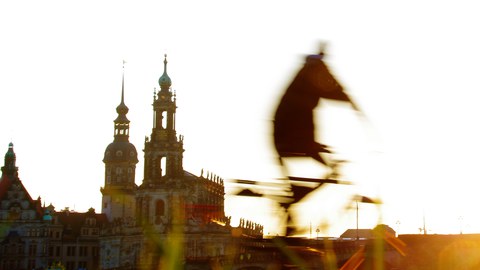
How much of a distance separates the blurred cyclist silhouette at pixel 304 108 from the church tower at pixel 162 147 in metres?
71.9

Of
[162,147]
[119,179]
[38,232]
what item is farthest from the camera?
[119,179]

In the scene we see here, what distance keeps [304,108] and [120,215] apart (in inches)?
3631

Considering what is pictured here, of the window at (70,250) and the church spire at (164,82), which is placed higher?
the church spire at (164,82)

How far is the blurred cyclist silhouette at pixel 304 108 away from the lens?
4.07 m

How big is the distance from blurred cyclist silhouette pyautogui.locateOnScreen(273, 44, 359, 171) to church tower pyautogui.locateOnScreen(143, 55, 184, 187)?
236 ft

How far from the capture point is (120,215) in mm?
94500

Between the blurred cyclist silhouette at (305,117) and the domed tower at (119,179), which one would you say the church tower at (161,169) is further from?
the blurred cyclist silhouette at (305,117)

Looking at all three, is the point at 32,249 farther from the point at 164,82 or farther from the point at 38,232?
the point at 164,82

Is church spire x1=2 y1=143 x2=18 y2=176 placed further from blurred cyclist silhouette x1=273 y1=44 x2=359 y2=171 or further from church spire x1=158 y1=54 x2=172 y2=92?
blurred cyclist silhouette x1=273 y1=44 x2=359 y2=171

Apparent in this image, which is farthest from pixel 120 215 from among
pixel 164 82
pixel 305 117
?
pixel 305 117

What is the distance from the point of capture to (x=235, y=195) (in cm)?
484

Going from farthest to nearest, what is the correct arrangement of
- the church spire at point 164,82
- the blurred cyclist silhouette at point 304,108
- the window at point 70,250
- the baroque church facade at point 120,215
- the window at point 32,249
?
1. the window at point 70,250
2. the window at point 32,249
3. the church spire at point 164,82
4. the baroque church facade at point 120,215
5. the blurred cyclist silhouette at point 304,108

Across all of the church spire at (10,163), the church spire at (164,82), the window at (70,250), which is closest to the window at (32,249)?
the window at (70,250)

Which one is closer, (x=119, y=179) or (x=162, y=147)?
(x=162, y=147)
